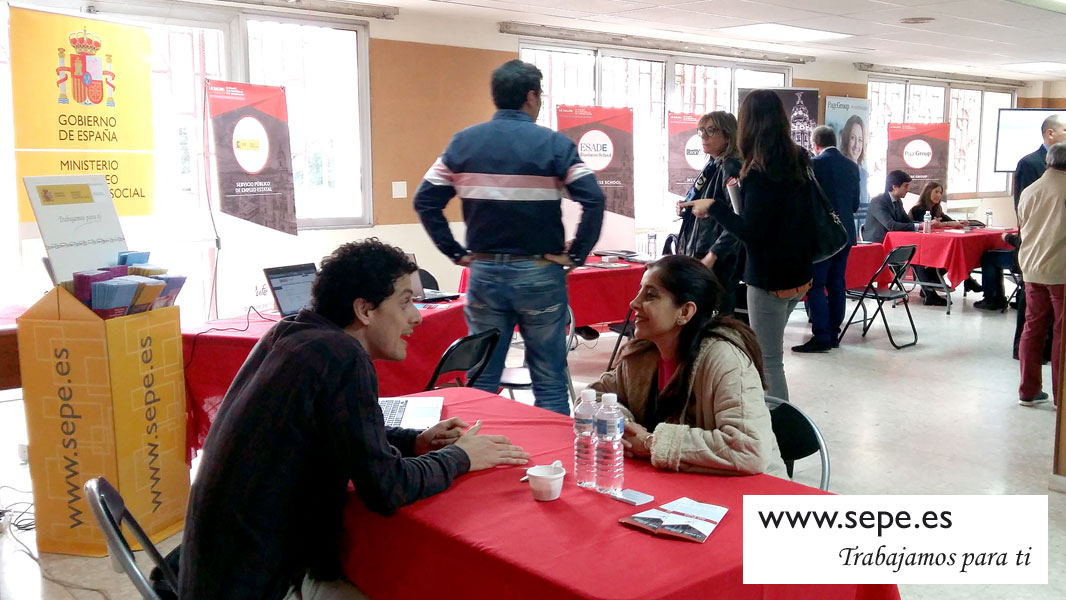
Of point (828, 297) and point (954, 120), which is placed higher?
point (954, 120)

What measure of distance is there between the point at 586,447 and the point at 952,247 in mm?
7147

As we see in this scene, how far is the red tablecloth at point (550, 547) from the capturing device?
1415 mm

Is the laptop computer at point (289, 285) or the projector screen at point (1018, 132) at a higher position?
the projector screen at point (1018, 132)

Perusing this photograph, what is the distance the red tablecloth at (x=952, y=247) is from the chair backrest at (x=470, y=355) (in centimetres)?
587

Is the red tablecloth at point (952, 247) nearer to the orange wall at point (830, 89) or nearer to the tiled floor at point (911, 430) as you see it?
the tiled floor at point (911, 430)

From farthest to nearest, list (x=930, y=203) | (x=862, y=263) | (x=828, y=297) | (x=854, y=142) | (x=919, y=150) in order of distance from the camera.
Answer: (x=919, y=150), (x=854, y=142), (x=930, y=203), (x=862, y=263), (x=828, y=297)

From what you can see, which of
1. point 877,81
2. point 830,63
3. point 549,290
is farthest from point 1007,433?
point 877,81

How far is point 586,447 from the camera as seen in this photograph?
1848 mm

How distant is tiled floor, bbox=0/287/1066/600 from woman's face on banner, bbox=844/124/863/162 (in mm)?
4186

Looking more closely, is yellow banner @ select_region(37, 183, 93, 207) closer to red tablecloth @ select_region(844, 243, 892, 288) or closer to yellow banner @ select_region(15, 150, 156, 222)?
yellow banner @ select_region(15, 150, 156, 222)

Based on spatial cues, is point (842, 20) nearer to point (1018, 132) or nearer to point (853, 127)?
point (853, 127)

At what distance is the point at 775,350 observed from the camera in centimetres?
373

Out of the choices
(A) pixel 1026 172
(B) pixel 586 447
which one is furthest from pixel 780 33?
(B) pixel 586 447

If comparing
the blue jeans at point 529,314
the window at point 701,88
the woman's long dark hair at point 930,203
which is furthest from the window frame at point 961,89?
the blue jeans at point 529,314
